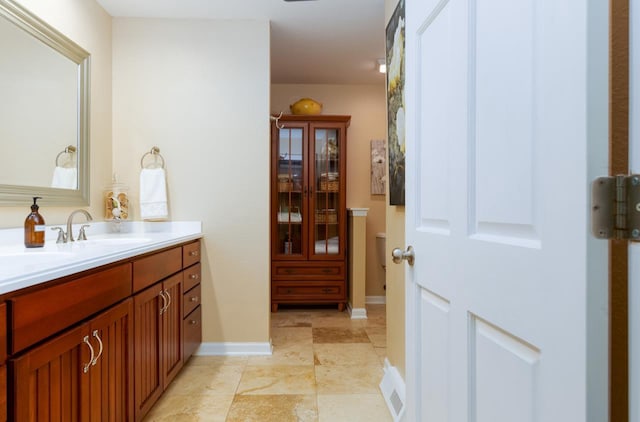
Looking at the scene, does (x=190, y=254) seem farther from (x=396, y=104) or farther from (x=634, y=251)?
(x=634, y=251)

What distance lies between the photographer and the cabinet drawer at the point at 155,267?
1612mm

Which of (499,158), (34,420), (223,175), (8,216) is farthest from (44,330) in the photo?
(223,175)

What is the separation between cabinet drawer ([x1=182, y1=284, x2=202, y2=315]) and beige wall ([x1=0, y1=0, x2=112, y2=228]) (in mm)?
847

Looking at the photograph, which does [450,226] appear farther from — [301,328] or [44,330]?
[301,328]

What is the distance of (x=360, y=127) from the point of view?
13.2 feet

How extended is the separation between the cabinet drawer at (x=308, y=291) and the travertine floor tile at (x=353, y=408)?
1662mm

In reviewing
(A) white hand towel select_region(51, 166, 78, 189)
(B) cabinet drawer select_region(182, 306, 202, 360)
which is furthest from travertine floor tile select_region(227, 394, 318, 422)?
(A) white hand towel select_region(51, 166, 78, 189)

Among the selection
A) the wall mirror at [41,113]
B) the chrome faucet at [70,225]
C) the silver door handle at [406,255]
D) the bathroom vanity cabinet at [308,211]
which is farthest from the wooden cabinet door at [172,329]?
the bathroom vanity cabinet at [308,211]

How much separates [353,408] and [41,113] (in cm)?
234

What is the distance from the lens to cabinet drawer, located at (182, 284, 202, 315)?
2.26 metres

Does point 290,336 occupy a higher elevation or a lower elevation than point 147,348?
lower


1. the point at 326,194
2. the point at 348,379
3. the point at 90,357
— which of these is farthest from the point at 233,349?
the point at 326,194

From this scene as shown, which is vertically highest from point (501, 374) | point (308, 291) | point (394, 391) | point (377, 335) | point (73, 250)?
point (73, 250)

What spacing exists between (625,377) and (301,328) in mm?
2898
